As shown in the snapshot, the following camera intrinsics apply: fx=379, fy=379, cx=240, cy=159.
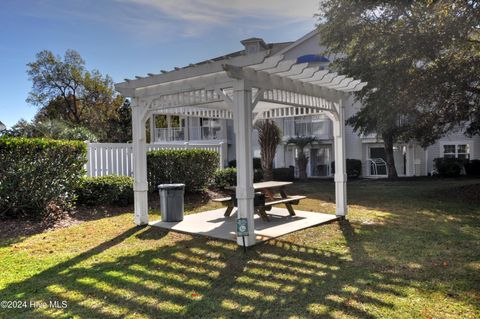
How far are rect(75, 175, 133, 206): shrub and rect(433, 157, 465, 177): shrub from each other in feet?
65.3

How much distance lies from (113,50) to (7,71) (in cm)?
888

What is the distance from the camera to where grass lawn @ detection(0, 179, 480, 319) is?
13.7ft

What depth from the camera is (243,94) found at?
654 centimetres

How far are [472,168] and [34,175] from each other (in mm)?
24207

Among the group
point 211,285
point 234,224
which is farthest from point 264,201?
point 211,285

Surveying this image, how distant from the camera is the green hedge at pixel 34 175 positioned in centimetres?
845

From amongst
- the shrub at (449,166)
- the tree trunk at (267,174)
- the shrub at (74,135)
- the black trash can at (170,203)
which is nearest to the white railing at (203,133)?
the tree trunk at (267,174)

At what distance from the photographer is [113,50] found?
19.9m

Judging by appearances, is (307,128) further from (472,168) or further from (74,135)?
(74,135)

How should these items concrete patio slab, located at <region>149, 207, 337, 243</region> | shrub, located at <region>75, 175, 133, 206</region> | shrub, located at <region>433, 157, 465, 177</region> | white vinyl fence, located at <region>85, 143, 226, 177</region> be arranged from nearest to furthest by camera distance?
concrete patio slab, located at <region>149, 207, 337, 243</region> → shrub, located at <region>75, 175, 133, 206</region> → white vinyl fence, located at <region>85, 143, 226, 177</region> → shrub, located at <region>433, 157, 465, 177</region>

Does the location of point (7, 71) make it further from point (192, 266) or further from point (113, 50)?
point (192, 266)

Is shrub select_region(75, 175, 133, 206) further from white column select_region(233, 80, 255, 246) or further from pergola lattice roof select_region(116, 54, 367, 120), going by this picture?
white column select_region(233, 80, 255, 246)

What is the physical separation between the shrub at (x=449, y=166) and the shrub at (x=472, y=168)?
451mm

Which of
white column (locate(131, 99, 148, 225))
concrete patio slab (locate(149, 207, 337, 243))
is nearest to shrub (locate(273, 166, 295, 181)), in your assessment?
concrete patio slab (locate(149, 207, 337, 243))
